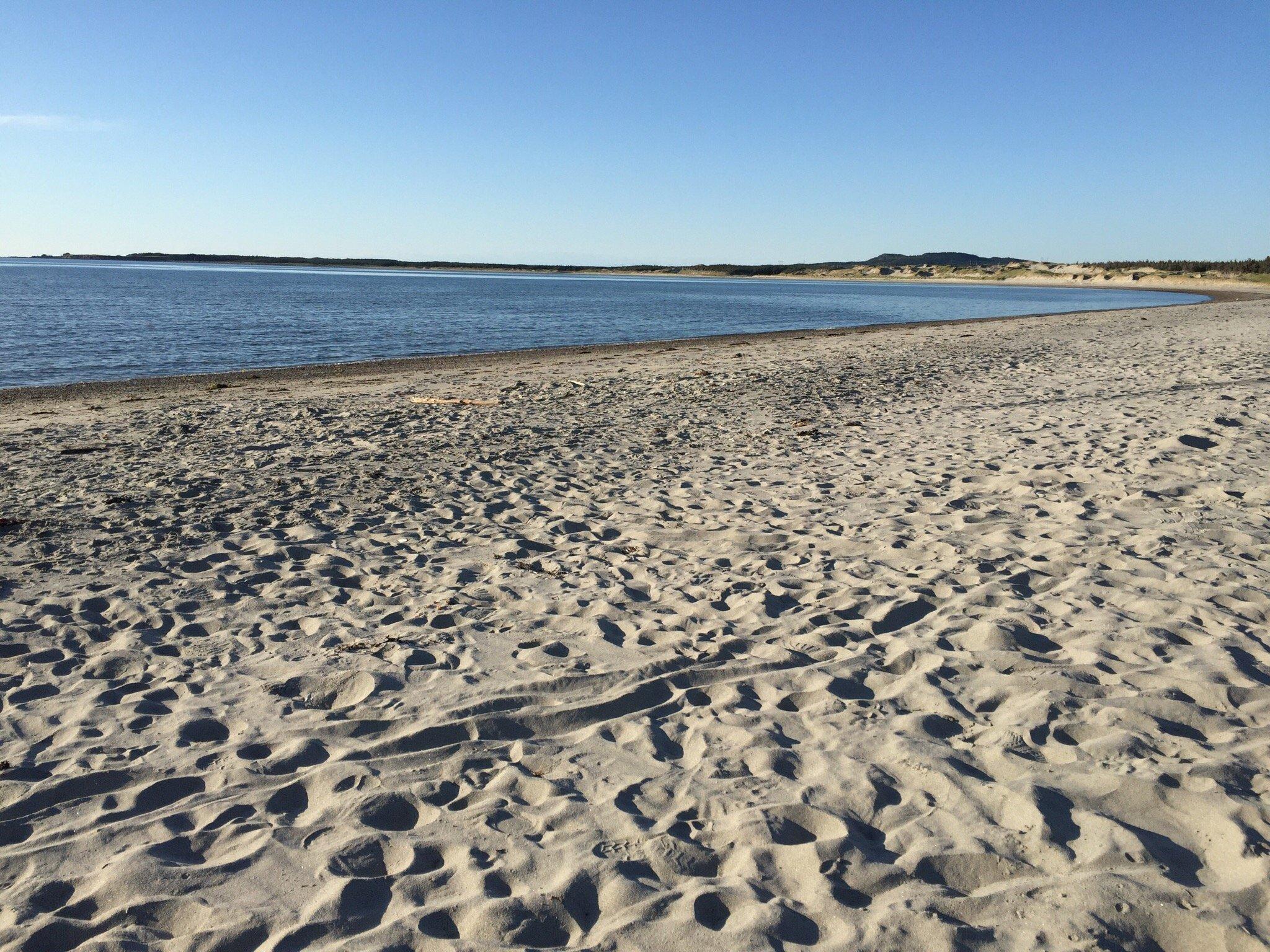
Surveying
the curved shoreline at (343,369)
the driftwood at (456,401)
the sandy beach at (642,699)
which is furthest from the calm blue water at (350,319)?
the sandy beach at (642,699)

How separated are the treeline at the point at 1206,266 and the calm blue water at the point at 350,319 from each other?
45.9ft

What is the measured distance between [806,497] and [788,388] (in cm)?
696

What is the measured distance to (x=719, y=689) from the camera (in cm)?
431

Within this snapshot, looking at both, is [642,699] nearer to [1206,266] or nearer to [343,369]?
[343,369]

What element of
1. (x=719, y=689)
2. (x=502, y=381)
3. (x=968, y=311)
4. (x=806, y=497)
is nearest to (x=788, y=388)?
(x=502, y=381)

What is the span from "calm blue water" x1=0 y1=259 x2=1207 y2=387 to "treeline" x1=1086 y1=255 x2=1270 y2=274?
13991 millimetres

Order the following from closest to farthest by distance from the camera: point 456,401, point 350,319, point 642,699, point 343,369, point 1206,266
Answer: point 642,699, point 456,401, point 343,369, point 350,319, point 1206,266

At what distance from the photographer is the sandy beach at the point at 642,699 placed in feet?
9.37

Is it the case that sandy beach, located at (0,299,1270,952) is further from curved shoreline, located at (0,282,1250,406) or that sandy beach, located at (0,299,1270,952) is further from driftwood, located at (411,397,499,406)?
curved shoreline, located at (0,282,1250,406)

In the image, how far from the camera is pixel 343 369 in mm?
20469

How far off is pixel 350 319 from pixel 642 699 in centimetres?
3690

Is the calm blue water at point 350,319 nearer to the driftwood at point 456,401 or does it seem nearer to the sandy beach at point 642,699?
the driftwood at point 456,401

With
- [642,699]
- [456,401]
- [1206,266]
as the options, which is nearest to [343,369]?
[456,401]

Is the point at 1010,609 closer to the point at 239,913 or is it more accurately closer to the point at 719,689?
the point at 719,689
